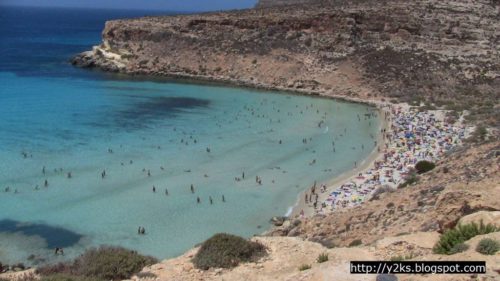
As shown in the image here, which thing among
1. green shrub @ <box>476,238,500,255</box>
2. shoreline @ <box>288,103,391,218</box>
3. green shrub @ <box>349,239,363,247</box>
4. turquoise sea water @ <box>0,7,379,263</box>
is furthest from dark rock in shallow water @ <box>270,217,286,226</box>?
green shrub @ <box>476,238,500,255</box>

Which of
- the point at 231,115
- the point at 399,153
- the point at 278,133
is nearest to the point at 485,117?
the point at 399,153

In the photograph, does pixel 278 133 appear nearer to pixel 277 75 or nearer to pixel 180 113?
pixel 180 113

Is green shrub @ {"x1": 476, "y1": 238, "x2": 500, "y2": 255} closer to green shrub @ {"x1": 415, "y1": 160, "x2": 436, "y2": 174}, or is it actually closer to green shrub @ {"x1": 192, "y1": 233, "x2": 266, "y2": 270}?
green shrub @ {"x1": 192, "y1": 233, "x2": 266, "y2": 270}

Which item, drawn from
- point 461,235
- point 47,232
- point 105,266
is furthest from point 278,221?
point 461,235

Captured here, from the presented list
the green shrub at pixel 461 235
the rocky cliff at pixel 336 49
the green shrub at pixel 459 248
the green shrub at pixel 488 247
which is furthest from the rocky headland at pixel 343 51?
the green shrub at pixel 488 247

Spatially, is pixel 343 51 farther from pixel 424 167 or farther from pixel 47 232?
pixel 47 232

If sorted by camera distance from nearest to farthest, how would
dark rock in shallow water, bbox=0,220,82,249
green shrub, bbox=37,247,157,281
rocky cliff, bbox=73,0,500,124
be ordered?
green shrub, bbox=37,247,157,281 → dark rock in shallow water, bbox=0,220,82,249 → rocky cliff, bbox=73,0,500,124
